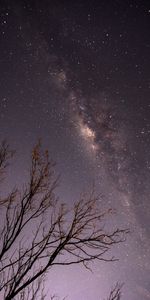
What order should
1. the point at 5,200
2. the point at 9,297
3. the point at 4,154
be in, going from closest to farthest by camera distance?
the point at 9,297, the point at 5,200, the point at 4,154

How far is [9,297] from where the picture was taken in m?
4.11

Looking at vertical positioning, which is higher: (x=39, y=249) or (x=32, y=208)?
(x=32, y=208)

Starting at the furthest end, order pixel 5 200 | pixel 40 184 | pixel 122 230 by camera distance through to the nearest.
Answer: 1. pixel 5 200
2. pixel 40 184
3. pixel 122 230

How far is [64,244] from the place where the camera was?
4.81 meters

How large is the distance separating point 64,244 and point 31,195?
1.09m

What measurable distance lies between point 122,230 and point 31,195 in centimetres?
177

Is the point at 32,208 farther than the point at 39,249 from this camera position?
Yes

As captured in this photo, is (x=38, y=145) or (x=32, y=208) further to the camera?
(x=38, y=145)

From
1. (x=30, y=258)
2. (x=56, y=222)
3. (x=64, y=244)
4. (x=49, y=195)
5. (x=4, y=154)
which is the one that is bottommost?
(x=30, y=258)

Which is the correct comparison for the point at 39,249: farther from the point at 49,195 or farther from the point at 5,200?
the point at 5,200

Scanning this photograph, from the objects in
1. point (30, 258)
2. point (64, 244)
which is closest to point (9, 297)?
point (30, 258)

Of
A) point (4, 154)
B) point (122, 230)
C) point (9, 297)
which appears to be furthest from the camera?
point (4, 154)

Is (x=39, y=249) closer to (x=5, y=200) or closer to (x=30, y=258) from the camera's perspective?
(x=30, y=258)

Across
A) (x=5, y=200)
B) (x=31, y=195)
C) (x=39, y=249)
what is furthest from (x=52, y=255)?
(x=5, y=200)
